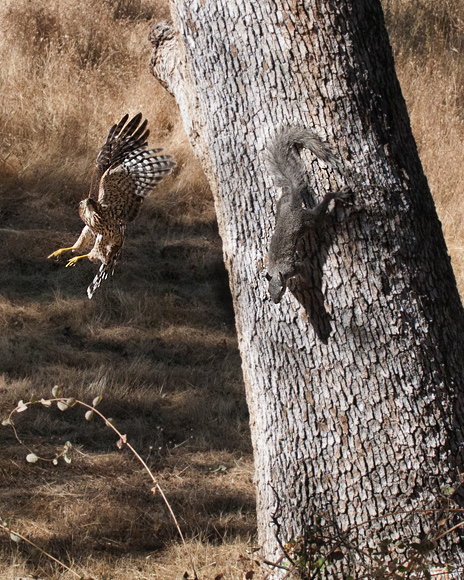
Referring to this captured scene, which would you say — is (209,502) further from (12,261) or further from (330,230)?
(12,261)

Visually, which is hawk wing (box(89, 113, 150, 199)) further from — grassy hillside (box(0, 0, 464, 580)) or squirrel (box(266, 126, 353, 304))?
grassy hillside (box(0, 0, 464, 580))

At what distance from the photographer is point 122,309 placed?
6484 millimetres

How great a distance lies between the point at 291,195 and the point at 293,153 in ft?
0.50

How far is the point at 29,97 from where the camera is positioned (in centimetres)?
814

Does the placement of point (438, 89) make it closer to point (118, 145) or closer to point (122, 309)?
point (122, 309)

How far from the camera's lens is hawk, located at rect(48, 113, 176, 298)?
2.81m

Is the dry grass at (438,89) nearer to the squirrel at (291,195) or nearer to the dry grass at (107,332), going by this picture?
the dry grass at (107,332)

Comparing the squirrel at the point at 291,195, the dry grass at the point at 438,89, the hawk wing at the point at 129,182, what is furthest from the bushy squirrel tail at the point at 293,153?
the dry grass at the point at 438,89

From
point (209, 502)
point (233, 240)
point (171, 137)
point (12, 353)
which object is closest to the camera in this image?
point (233, 240)

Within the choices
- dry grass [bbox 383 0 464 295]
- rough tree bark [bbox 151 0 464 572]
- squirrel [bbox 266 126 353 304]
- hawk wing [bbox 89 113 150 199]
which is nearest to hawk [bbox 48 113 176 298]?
hawk wing [bbox 89 113 150 199]

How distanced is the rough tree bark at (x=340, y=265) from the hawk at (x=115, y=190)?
46 cm

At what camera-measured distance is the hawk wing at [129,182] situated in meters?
3.05

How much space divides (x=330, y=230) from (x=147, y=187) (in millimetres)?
1035

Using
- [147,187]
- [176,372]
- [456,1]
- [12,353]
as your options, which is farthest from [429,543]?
[456,1]
